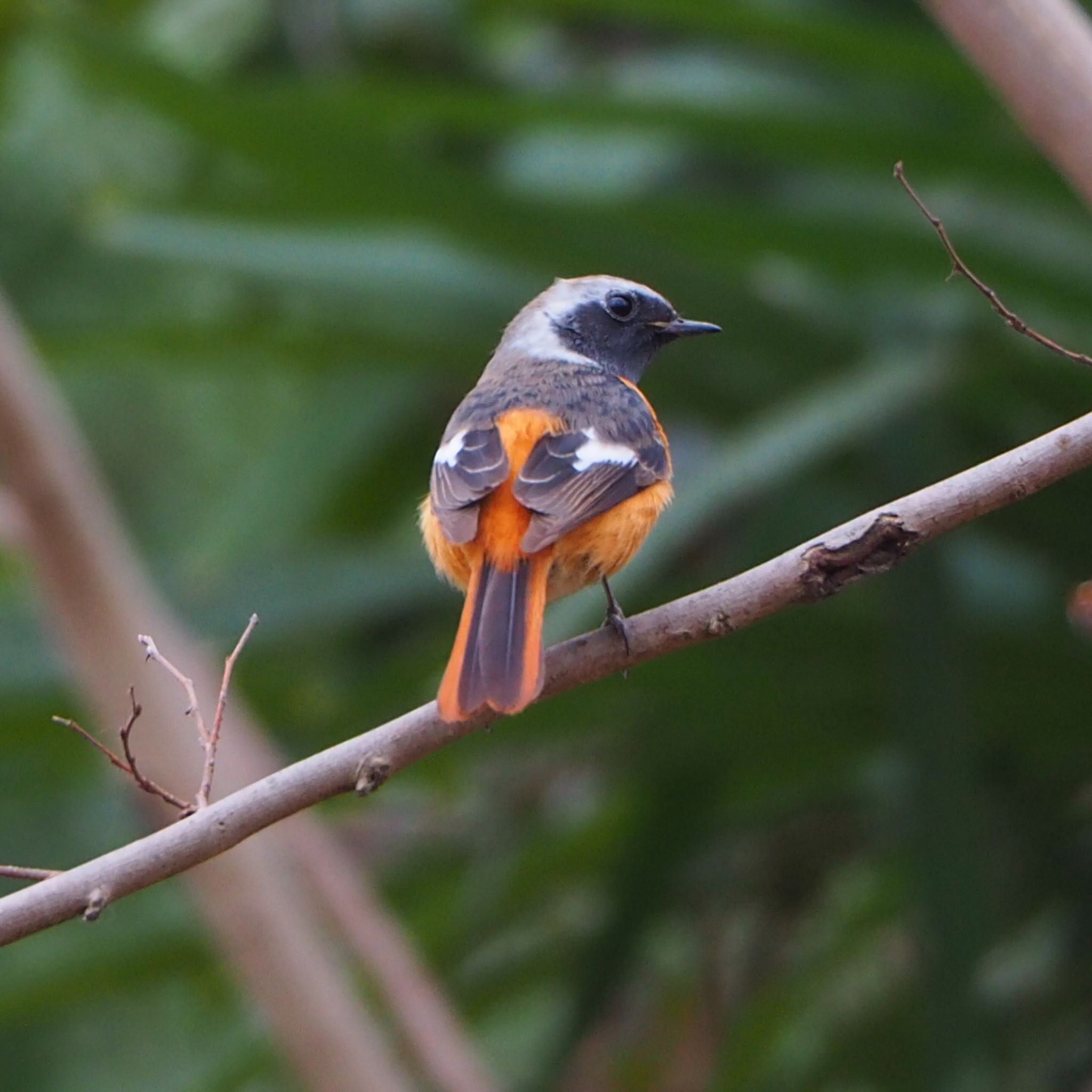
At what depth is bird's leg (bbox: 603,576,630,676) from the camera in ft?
7.80

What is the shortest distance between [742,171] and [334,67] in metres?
1.43

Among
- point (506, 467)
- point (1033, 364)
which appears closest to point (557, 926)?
point (1033, 364)

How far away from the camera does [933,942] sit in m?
3.69

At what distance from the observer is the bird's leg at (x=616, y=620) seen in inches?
93.6

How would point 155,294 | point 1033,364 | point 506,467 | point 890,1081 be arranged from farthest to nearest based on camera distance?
point 155,294
point 890,1081
point 1033,364
point 506,467

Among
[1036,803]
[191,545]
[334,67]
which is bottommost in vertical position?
[1036,803]

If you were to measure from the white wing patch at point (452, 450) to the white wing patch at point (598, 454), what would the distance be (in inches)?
8.5

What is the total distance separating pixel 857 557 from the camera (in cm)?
211

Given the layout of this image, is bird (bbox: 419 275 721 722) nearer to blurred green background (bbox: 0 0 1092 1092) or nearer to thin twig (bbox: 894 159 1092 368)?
blurred green background (bbox: 0 0 1092 1092)

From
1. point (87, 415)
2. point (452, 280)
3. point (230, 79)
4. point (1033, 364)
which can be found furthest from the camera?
point (87, 415)

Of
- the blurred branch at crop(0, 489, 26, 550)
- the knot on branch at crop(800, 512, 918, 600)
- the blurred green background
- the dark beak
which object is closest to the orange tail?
the knot on branch at crop(800, 512, 918, 600)

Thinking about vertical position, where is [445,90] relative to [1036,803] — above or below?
above

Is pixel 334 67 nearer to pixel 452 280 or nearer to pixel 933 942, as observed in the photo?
pixel 452 280

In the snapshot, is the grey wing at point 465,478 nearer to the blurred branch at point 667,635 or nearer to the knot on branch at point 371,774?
the blurred branch at point 667,635
